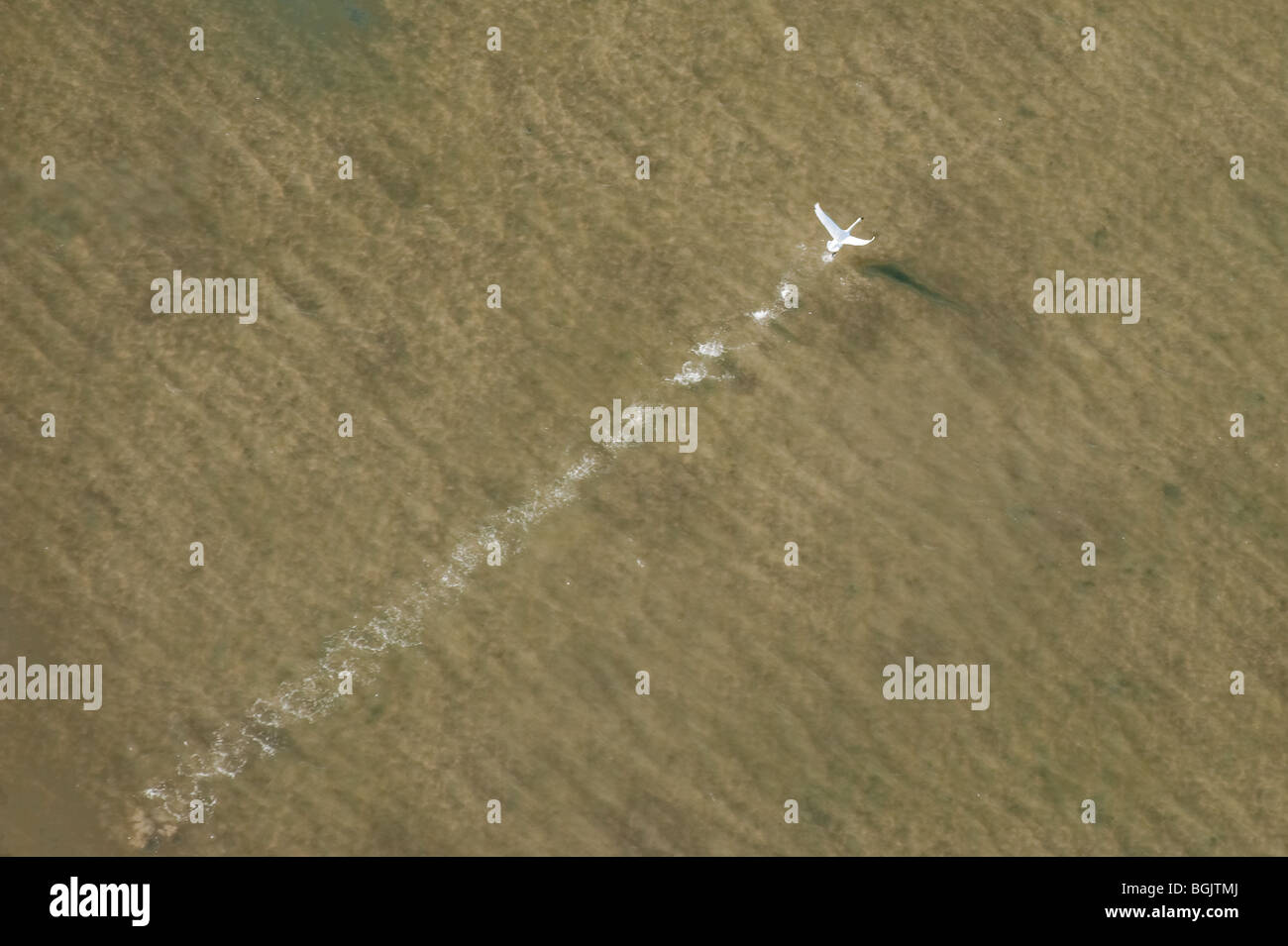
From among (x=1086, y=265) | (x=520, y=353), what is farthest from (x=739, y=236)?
(x=1086, y=265)

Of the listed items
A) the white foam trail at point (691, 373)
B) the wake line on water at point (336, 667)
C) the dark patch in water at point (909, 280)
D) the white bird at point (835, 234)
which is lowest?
the wake line on water at point (336, 667)

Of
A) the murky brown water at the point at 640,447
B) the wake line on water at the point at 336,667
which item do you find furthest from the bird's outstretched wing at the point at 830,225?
the wake line on water at the point at 336,667

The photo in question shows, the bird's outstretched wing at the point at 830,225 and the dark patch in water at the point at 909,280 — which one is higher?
the bird's outstretched wing at the point at 830,225

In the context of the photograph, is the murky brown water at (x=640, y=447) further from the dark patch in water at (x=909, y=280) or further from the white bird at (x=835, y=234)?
the white bird at (x=835, y=234)

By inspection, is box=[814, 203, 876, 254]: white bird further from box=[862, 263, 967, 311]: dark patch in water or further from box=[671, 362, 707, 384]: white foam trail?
box=[671, 362, 707, 384]: white foam trail

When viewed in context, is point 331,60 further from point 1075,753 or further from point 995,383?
point 1075,753

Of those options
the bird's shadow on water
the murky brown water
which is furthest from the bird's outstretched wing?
the bird's shadow on water

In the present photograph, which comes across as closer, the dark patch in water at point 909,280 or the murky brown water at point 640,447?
the murky brown water at point 640,447
